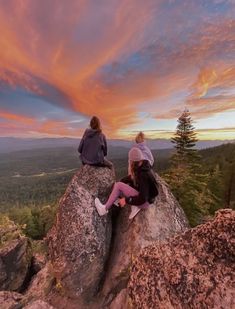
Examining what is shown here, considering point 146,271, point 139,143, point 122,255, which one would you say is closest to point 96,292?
point 122,255

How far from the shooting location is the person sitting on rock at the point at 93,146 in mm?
12820

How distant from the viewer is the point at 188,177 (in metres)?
25.3

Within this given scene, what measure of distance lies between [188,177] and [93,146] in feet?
48.4

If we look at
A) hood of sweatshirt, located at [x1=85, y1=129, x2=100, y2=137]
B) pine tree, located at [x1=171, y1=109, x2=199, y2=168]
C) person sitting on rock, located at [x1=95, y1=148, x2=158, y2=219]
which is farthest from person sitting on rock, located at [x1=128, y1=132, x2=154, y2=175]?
pine tree, located at [x1=171, y1=109, x2=199, y2=168]

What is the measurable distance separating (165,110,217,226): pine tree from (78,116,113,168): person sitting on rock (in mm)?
13277

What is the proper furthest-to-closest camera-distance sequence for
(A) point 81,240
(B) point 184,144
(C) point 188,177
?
(B) point 184,144
(C) point 188,177
(A) point 81,240

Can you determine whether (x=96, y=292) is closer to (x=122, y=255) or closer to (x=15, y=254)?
(x=122, y=255)

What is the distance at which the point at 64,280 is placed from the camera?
1145 centimetres

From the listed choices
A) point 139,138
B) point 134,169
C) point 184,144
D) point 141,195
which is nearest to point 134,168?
point 134,169

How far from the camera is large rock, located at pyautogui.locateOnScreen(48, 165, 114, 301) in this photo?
444 inches

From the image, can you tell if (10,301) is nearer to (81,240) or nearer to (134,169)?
(81,240)

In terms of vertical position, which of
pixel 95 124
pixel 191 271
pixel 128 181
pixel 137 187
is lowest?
pixel 191 271

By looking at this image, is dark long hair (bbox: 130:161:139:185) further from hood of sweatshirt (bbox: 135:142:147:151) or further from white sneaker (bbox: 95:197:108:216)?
white sneaker (bbox: 95:197:108:216)

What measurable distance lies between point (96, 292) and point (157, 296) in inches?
290
